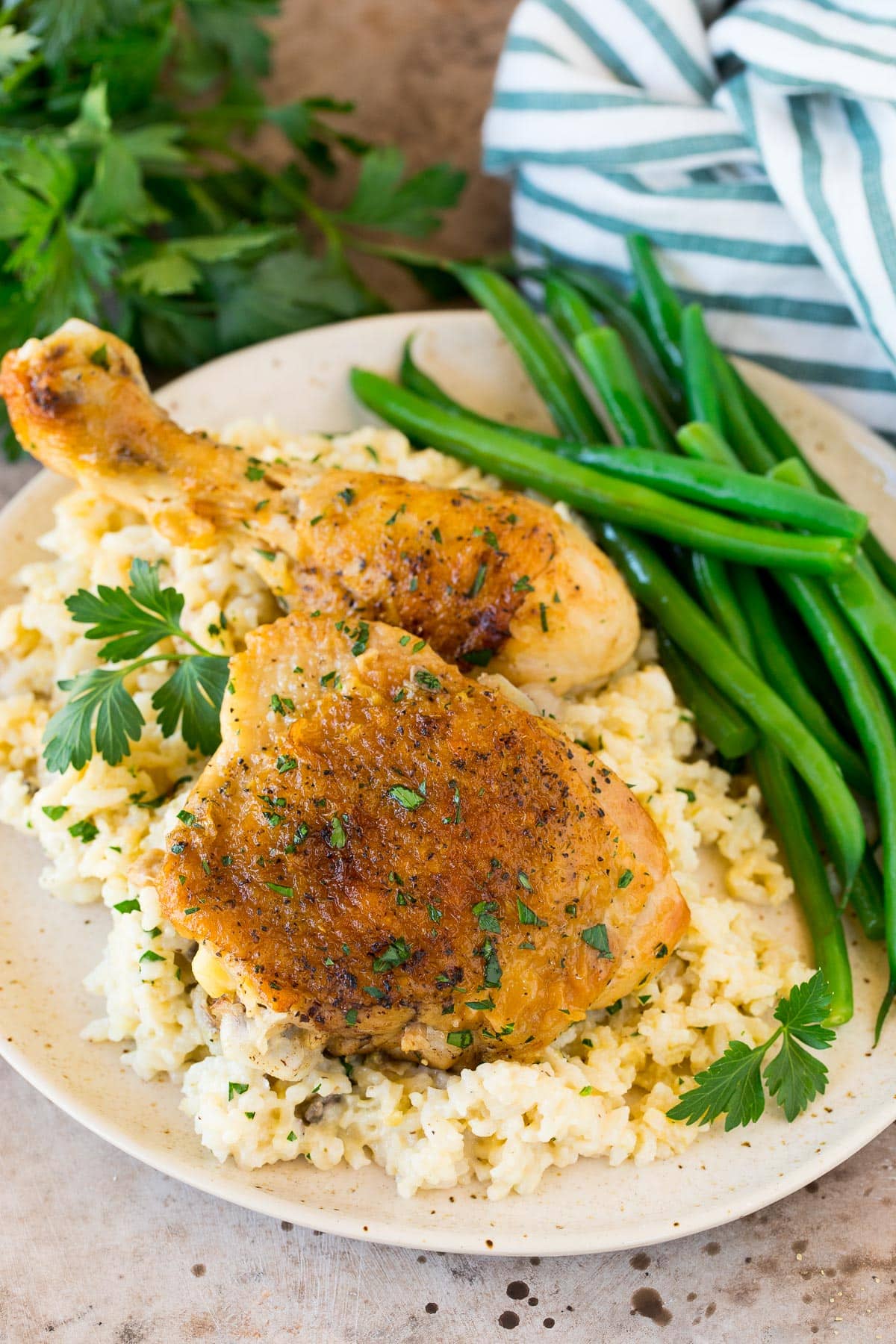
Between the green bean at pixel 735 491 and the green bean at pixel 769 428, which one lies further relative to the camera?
the green bean at pixel 769 428

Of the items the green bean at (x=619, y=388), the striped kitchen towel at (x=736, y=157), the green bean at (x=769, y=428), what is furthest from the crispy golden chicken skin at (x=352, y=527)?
the striped kitchen towel at (x=736, y=157)

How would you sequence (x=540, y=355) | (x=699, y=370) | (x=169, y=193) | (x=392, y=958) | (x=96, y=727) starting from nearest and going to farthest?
(x=392, y=958) < (x=96, y=727) < (x=699, y=370) < (x=540, y=355) < (x=169, y=193)

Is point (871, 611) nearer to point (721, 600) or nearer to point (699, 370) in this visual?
point (721, 600)

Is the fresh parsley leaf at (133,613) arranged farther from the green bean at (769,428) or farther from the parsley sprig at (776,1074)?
the green bean at (769,428)

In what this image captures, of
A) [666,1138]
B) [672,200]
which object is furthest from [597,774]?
[672,200]

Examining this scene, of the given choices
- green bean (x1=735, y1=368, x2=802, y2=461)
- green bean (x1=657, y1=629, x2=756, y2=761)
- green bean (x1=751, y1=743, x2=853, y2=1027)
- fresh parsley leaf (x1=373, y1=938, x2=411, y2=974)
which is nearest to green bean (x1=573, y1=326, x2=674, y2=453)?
green bean (x1=735, y1=368, x2=802, y2=461)

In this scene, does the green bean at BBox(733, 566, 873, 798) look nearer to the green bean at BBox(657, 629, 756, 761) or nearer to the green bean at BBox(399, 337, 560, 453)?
the green bean at BBox(657, 629, 756, 761)

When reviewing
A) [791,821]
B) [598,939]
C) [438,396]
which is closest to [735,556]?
[791,821]
